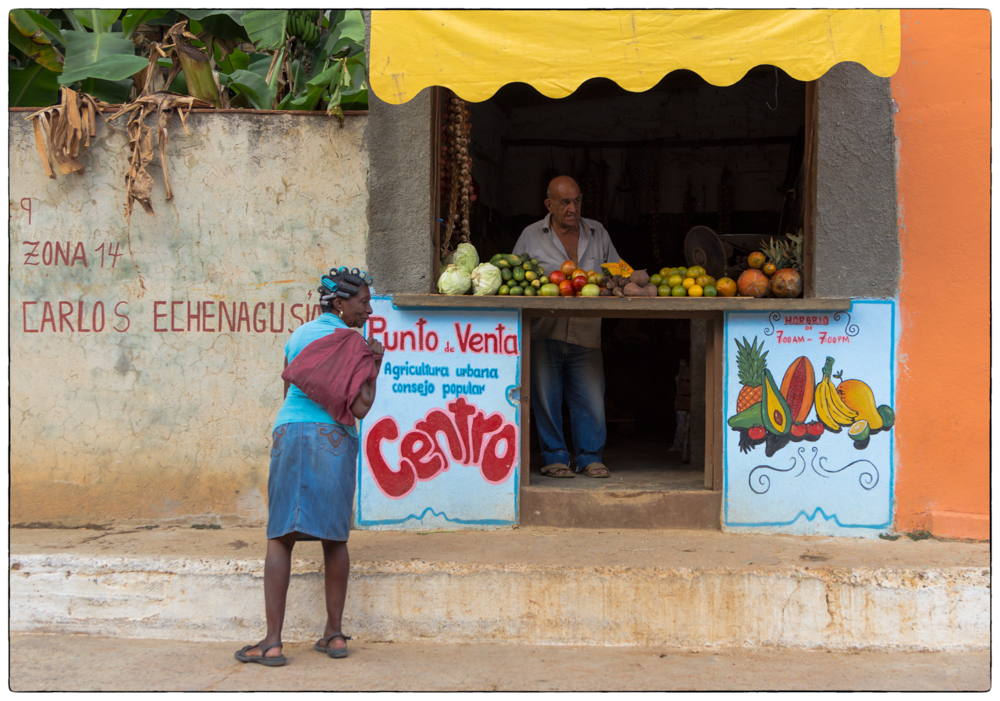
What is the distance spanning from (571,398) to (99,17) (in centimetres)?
415

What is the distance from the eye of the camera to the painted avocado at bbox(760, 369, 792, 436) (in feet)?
15.3

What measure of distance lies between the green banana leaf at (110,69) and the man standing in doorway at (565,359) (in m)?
2.64

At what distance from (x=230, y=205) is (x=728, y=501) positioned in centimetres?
341

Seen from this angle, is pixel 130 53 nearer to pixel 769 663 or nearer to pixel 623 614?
pixel 623 614

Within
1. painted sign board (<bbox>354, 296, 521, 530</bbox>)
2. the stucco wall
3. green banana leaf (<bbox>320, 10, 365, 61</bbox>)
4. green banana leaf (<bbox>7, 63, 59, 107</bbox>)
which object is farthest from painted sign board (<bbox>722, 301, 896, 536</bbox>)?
green banana leaf (<bbox>7, 63, 59, 107</bbox>)

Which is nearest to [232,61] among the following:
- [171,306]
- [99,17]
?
[99,17]

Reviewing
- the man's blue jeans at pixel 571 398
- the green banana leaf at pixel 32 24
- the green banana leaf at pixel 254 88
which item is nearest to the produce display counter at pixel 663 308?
the man's blue jeans at pixel 571 398

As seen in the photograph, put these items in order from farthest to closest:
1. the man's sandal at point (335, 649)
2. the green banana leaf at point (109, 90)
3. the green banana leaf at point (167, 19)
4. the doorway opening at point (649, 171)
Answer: the doorway opening at point (649, 171) < the green banana leaf at point (167, 19) < the green banana leaf at point (109, 90) < the man's sandal at point (335, 649)

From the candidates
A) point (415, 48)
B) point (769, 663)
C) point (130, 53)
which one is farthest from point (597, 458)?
point (130, 53)

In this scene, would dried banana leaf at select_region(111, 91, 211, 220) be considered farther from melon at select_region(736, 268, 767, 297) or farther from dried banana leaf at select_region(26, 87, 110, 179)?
melon at select_region(736, 268, 767, 297)

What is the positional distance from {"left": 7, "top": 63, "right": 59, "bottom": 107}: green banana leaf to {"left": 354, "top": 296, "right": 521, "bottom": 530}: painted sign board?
297 centimetres

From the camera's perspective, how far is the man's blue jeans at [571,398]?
18.0 ft

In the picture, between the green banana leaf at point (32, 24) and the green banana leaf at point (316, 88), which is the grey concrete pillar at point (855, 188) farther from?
the green banana leaf at point (32, 24)

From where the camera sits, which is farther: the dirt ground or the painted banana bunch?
the painted banana bunch
